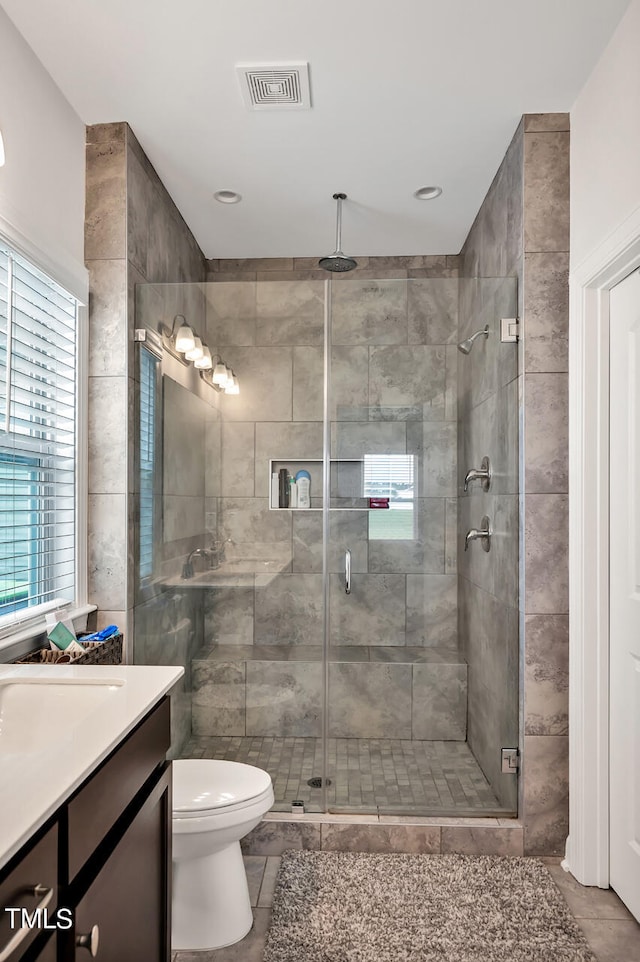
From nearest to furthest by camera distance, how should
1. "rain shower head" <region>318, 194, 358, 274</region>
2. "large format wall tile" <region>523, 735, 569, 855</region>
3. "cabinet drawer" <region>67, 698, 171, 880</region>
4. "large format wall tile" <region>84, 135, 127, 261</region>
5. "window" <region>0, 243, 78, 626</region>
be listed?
"cabinet drawer" <region>67, 698, 171, 880</region> < "window" <region>0, 243, 78, 626</region> < "large format wall tile" <region>523, 735, 569, 855</region> < "large format wall tile" <region>84, 135, 127, 261</region> < "rain shower head" <region>318, 194, 358, 274</region>

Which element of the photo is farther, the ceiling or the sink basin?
the ceiling

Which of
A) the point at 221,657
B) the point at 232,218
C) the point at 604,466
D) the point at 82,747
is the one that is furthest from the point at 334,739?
the point at 232,218

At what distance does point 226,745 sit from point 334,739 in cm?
42

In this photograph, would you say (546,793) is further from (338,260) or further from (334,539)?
(338,260)

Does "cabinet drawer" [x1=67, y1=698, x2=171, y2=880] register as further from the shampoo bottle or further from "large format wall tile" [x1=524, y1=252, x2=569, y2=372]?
"large format wall tile" [x1=524, y1=252, x2=569, y2=372]

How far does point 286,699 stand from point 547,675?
964 mm

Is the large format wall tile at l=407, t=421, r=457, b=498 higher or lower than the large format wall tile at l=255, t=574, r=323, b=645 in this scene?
higher

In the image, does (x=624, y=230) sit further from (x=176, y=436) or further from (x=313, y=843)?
(x=313, y=843)

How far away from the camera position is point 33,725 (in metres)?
1.35

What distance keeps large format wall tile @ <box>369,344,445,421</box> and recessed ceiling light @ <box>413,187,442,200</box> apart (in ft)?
2.86

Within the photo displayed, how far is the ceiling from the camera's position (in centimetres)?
190

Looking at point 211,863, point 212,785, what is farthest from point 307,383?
point 211,863

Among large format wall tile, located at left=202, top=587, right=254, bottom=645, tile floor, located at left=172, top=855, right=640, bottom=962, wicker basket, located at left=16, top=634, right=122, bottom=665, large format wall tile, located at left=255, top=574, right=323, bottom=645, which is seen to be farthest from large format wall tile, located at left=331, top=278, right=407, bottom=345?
tile floor, located at left=172, top=855, right=640, bottom=962

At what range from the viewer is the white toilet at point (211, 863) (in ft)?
6.04
